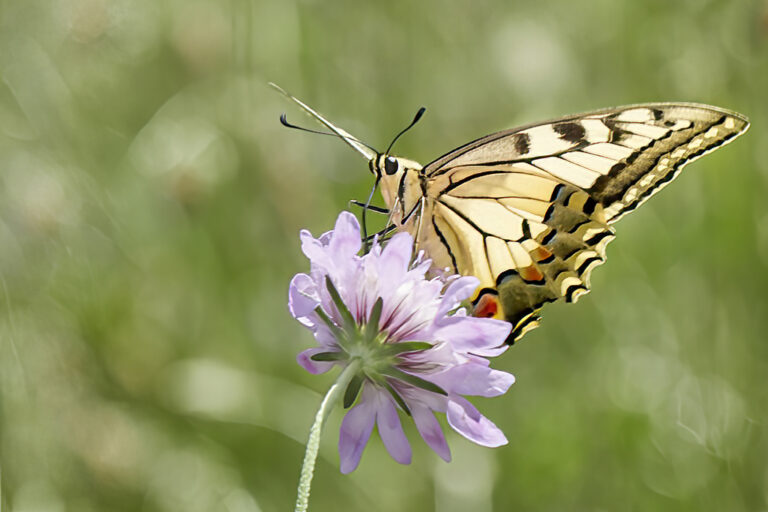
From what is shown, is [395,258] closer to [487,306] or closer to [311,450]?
[311,450]

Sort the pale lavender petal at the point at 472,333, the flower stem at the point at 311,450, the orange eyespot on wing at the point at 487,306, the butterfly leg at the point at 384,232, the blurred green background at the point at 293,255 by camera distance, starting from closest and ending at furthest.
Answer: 1. the flower stem at the point at 311,450
2. the pale lavender petal at the point at 472,333
3. the butterfly leg at the point at 384,232
4. the orange eyespot on wing at the point at 487,306
5. the blurred green background at the point at 293,255

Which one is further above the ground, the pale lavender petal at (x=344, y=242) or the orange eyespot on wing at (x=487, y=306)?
the orange eyespot on wing at (x=487, y=306)

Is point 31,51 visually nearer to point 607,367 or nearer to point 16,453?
point 16,453

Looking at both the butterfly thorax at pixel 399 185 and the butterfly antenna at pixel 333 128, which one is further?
the butterfly thorax at pixel 399 185

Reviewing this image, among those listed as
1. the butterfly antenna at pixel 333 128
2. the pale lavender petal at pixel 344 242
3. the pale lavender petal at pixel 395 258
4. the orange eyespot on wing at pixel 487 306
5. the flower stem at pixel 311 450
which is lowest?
the flower stem at pixel 311 450

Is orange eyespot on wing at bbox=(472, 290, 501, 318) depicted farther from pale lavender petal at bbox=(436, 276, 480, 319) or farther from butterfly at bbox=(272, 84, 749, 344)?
pale lavender petal at bbox=(436, 276, 480, 319)

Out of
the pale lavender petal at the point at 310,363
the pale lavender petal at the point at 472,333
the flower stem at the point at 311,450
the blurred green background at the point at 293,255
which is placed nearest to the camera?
the flower stem at the point at 311,450

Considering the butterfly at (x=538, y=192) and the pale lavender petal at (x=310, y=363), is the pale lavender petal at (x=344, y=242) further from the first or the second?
the butterfly at (x=538, y=192)

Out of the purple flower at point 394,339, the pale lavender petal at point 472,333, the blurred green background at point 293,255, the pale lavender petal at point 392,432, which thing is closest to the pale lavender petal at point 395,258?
the purple flower at point 394,339
